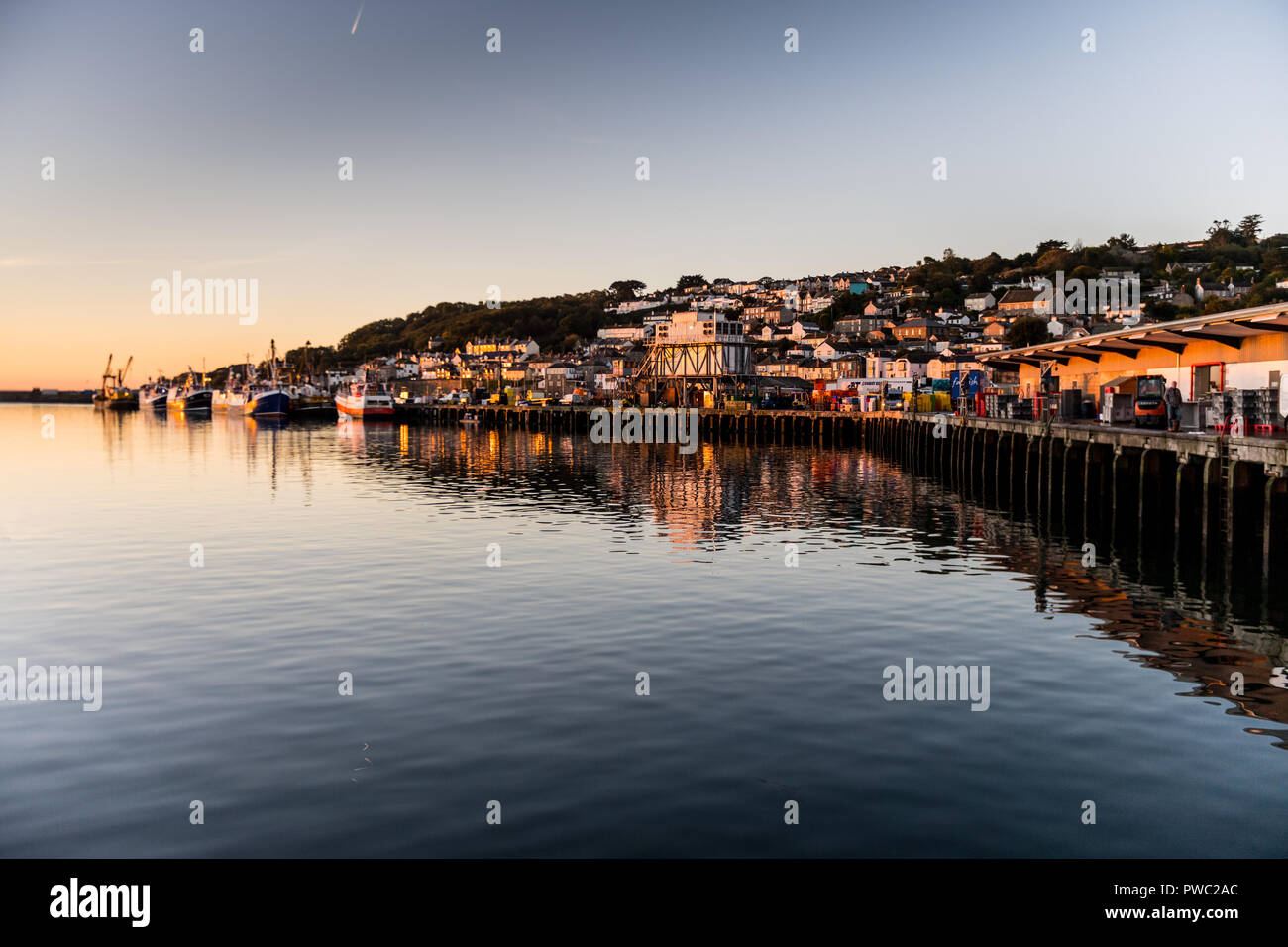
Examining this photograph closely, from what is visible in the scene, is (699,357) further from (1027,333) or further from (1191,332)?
(1191,332)

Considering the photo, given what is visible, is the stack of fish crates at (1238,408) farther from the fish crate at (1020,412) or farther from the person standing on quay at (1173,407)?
the fish crate at (1020,412)

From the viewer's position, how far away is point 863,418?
95.4 m

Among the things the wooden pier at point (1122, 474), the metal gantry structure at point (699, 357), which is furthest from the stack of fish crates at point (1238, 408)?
the metal gantry structure at point (699, 357)

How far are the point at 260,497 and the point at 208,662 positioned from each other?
106 feet

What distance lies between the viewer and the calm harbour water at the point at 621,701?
11312mm

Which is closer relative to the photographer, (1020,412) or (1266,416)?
(1266,416)

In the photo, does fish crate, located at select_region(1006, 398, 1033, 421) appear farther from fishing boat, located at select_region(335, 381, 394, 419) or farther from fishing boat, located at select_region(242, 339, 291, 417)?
fishing boat, located at select_region(242, 339, 291, 417)

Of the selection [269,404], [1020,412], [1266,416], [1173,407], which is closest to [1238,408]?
[1266,416]

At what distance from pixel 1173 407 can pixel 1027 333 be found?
149 metres

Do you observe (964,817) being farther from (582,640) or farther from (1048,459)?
(1048,459)

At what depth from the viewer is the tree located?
172 m

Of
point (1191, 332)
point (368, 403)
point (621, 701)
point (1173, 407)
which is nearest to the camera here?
point (621, 701)

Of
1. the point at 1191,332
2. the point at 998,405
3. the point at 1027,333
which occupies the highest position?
the point at 1027,333

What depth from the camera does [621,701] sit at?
15.9m
